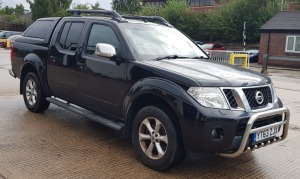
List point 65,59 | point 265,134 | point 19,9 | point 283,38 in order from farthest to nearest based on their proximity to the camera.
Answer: point 19,9, point 283,38, point 65,59, point 265,134

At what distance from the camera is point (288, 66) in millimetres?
24016

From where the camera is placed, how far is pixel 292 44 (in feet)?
80.1

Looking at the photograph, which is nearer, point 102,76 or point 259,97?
point 259,97

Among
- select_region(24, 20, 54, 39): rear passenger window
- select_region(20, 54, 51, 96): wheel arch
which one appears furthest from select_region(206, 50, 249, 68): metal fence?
select_region(20, 54, 51, 96): wheel arch

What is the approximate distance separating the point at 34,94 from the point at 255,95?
13.6ft

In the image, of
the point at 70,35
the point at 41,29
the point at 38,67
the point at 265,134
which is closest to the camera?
the point at 265,134

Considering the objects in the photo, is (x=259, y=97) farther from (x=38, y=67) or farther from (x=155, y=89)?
(x=38, y=67)

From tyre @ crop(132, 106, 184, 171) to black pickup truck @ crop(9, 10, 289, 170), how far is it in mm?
11

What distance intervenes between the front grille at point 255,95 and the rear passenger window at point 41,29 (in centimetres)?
373

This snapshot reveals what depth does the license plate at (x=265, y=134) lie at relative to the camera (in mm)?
3859

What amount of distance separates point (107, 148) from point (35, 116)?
2.16 metres

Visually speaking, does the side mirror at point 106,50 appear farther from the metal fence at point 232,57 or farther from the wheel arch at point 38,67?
the metal fence at point 232,57

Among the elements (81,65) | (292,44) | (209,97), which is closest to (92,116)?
(81,65)

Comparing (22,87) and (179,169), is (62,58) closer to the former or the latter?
(22,87)
